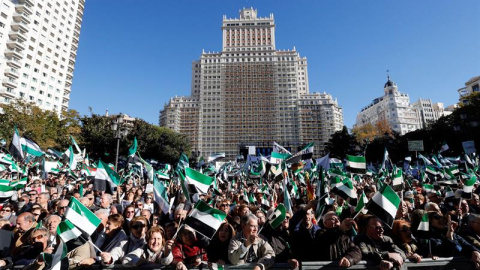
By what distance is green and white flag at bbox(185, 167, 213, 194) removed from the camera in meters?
4.51

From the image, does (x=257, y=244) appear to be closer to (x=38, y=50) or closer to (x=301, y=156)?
(x=301, y=156)

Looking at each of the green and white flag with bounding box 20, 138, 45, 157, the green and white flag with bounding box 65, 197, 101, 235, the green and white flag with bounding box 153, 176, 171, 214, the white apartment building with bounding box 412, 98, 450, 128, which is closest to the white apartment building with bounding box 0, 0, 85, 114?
the green and white flag with bounding box 20, 138, 45, 157

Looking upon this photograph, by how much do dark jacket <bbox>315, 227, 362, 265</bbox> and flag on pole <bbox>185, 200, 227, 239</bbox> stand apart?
4.03 feet

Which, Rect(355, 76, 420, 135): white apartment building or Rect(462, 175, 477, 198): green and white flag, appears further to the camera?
Rect(355, 76, 420, 135): white apartment building

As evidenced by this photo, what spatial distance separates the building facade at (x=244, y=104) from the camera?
261 ft

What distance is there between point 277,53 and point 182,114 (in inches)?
1476

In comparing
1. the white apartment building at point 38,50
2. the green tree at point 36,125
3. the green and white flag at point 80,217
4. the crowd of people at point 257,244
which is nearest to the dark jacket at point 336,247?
the crowd of people at point 257,244

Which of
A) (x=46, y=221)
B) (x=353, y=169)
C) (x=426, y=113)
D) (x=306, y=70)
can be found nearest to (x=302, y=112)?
(x=306, y=70)

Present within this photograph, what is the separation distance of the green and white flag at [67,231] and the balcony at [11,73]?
56955 millimetres

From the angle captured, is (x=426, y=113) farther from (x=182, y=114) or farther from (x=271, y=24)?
(x=182, y=114)

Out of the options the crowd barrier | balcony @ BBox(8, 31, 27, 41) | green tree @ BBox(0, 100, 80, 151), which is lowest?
the crowd barrier

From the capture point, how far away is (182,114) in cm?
8312

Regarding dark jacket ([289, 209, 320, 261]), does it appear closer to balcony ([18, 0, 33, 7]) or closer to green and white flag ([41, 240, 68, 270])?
green and white flag ([41, 240, 68, 270])

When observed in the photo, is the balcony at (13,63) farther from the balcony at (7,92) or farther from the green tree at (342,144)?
the green tree at (342,144)
